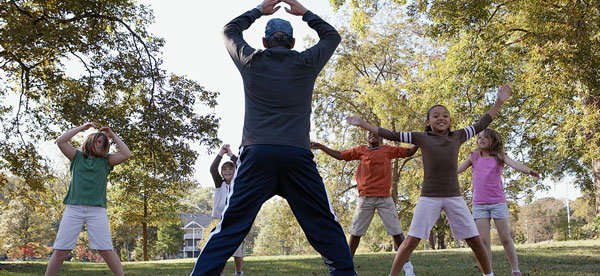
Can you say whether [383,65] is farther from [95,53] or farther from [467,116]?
[95,53]

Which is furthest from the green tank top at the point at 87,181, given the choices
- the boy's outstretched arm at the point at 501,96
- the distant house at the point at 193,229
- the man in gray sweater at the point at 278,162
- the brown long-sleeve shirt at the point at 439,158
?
the distant house at the point at 193,229

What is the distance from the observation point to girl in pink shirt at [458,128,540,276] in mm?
6516

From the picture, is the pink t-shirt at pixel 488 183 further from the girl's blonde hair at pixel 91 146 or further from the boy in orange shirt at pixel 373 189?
the girl's blonde hair at pixel 91 146

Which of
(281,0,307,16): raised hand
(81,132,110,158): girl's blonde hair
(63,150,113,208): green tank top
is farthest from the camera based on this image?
(81,132,110,158): girl's blonde hair

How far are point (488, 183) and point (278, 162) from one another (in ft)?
14.2

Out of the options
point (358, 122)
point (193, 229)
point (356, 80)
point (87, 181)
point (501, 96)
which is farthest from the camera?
point (193, 229)

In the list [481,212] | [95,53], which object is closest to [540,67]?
[481,212]

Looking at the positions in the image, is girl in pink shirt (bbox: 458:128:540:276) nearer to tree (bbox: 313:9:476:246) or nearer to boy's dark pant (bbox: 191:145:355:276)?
boy's dark pant (bbox: 191:145:355:276)

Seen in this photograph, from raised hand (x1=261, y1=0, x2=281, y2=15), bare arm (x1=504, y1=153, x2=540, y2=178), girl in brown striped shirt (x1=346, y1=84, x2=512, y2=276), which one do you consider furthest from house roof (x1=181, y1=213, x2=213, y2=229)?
raised hand (x1=261, y1=0, x2=281, y2=15)

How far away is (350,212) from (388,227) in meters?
21.9

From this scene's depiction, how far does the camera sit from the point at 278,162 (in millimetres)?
3289

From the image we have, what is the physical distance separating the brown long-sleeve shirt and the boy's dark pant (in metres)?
2.20

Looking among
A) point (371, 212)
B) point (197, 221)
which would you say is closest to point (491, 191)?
point (371, 212)

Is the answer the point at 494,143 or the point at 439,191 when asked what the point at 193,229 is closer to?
the point at 494,143
